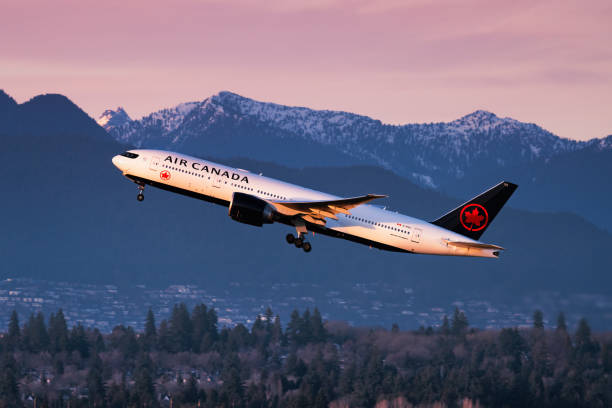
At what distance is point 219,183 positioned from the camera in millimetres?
96625

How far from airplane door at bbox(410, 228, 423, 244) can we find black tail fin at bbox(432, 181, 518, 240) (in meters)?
5.09

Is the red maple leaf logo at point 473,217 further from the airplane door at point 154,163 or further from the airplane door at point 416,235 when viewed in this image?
Result: the airplane door at point 154,163

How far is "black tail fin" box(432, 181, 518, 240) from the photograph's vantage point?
106500mm

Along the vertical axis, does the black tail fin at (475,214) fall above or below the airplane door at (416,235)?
above

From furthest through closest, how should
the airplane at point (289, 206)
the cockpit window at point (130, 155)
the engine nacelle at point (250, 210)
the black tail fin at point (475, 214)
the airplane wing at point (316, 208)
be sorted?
the black tail fin at point (475, 214) < the cockpit window at point (130, 155) < the airplane at point (289, 206) < the engine nacelle at point (250, 210) < the airplane wing at point (316, 208)

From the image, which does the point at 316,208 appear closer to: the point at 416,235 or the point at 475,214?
the point at 416,235

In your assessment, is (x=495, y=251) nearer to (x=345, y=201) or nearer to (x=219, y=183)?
(x=345, y=201)

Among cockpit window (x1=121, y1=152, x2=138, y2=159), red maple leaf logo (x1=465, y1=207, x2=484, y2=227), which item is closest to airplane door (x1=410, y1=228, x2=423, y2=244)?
red maple leaf logo (x1=465, y1=207, x2=484, y2=227)

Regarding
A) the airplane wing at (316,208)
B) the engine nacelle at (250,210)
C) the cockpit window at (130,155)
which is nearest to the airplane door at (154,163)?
the cockpit window at (130,155)

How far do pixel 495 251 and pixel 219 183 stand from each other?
2753cm

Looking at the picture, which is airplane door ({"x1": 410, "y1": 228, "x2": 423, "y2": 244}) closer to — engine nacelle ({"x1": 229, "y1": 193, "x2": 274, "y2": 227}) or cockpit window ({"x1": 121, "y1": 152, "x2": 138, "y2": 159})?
engine nacelle ({"x1": 229, "y1": 193, "x2": 274, "y2": 227})

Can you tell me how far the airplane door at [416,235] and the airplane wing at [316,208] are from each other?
325 inches

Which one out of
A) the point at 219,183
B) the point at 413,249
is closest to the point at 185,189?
the point at 219,183

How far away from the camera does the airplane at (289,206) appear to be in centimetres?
9488
